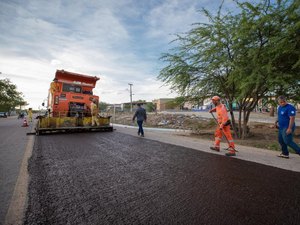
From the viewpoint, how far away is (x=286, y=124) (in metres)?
4.77

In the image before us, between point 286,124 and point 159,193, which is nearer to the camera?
point 159,193

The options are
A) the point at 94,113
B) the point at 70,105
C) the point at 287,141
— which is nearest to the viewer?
the point at 287,141

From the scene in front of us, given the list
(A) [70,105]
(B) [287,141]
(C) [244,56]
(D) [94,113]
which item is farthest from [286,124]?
(A) [70,105]

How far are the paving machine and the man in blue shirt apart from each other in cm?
864

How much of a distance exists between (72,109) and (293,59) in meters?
10.8

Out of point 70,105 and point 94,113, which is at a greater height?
point 70,105

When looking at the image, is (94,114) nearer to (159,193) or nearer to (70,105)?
(70,105)

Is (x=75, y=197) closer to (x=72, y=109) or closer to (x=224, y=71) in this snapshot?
(x=224, y=71)

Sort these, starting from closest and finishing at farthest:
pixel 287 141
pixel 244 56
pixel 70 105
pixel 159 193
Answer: pixel 159 193, pixel 287 141, pixel 244 56, pixel 70 105

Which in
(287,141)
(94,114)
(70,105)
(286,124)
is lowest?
(287,141)

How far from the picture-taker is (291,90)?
23.6 feet

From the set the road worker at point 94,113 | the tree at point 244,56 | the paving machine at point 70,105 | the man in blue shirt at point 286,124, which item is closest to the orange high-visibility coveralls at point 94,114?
the road worker at point 94,113

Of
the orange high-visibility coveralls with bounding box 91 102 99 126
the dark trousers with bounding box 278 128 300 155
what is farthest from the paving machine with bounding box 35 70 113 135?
the dark trousers with bounding box 278 128 300 155

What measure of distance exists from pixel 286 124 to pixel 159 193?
434cm
